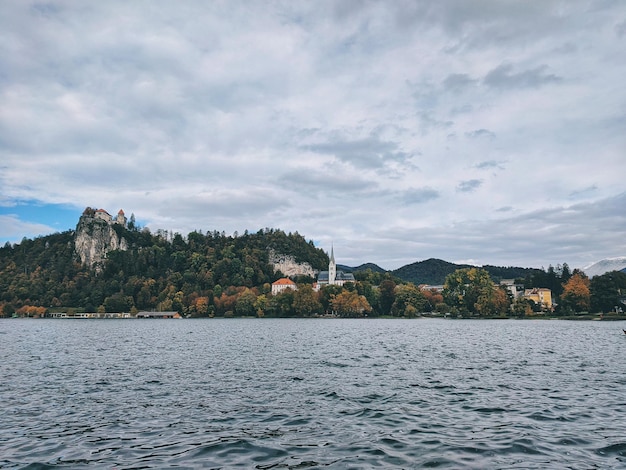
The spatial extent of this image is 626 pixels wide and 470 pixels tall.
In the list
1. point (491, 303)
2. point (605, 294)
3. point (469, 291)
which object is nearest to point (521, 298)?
point (491, 303)

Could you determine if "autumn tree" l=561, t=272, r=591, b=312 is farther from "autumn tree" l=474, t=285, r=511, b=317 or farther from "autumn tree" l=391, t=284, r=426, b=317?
"autumn tree" l=391, t=284, r=426, b=317

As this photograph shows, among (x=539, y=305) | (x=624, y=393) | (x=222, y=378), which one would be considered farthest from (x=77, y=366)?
(x=539, y=305)

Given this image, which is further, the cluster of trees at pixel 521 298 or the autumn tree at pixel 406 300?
the autumn tree at pixel 406 300

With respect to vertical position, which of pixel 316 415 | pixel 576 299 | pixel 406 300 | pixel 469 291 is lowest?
pixel 316 415

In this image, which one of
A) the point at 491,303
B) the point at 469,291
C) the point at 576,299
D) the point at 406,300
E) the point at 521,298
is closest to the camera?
the point at 576,299

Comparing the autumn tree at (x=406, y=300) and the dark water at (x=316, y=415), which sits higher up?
the autumn tree at (x=406, y=300)

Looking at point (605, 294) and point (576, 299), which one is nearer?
point (605, 294)

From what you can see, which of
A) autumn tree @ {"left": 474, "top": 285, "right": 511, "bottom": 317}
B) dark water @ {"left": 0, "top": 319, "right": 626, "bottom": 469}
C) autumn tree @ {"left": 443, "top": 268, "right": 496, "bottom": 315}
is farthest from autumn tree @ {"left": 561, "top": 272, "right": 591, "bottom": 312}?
dark water @ {"left": 0, "top": 319, "right": 626, "bottom": 469}

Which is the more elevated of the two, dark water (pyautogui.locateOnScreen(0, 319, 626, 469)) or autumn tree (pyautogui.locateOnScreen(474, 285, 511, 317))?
autumn tree (pyautogui.locateOnScreen(474, 285, 511, 317))

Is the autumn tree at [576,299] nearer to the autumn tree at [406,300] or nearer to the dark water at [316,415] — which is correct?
the autumn tree at [406,300]

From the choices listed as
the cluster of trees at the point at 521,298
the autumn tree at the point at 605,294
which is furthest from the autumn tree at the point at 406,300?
the autumn tree at the point at 605,294

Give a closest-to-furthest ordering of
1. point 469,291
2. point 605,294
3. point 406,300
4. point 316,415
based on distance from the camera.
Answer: point 316,415, point 605,294, point 469,291, point 406,300

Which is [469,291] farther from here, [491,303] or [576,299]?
[576,299]

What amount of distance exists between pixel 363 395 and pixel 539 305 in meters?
187
